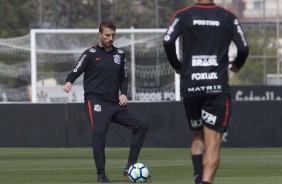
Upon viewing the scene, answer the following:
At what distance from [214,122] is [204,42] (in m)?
0.78

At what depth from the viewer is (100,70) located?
15500 millimetres

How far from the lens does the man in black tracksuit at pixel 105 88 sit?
50.5 ft

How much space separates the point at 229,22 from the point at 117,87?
4547 millimetres

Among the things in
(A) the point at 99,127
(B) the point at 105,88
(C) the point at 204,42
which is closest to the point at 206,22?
(C) the point at 204,42

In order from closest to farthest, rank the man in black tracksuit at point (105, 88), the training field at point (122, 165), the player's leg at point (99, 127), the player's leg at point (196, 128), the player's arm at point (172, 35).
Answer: the player's arm at point (172, 35), the player's leg at point (196, 128), the player's leg at point (99, 127), the man in black tracksuit at point (105, 88), the training field at point (122, 165)

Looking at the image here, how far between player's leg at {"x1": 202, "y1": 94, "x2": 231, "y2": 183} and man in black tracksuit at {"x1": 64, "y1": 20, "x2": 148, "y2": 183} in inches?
161

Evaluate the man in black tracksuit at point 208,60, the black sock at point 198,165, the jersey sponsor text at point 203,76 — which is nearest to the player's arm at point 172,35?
the man in black tracksuit at point 208,60

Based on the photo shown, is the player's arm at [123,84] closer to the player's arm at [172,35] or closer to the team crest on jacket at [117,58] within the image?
the team crest on jacket at [117,58]

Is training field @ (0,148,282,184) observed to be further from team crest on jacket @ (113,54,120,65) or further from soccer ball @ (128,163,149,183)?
team crest on jacket @ (113,54,120,65)

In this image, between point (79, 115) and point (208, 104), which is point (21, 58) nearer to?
point (79, 115)

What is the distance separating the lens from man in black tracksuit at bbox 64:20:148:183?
15398 millimetres

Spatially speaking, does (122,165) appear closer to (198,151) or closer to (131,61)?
(198,151)

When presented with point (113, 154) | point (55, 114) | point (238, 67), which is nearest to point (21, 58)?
point (55, 114)

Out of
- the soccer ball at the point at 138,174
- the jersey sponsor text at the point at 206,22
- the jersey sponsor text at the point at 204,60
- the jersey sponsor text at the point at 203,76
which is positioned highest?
the jersey sponsor text at the point at 206,22
